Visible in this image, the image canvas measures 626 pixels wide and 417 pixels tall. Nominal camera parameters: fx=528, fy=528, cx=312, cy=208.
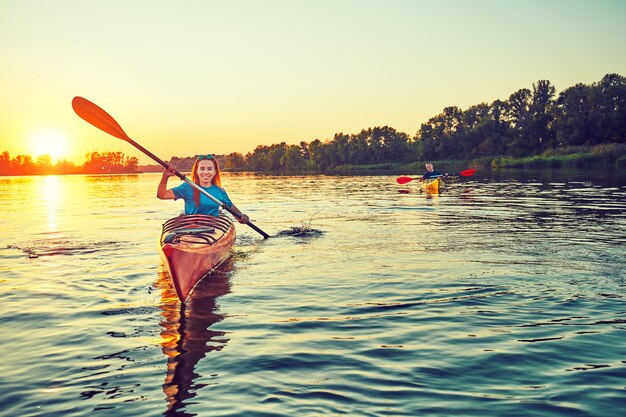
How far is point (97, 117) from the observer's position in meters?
10.8

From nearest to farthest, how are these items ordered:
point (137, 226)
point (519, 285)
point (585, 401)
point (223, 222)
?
1. point (585, 401)
2. point (519, 285)
3. point (223, 222)
4. point (137, 226)

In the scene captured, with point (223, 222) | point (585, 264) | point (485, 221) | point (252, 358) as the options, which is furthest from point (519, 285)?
point (485, 221)

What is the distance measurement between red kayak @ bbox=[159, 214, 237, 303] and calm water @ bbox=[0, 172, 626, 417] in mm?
320

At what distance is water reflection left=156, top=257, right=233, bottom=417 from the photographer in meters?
4.66

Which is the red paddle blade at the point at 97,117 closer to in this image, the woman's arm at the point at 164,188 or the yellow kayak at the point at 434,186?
the woman's arm at the point at 164,188

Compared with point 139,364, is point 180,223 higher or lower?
higher

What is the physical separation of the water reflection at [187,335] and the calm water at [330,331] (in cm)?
2

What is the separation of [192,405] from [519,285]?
5.70m

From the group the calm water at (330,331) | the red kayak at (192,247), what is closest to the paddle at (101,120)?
the red kayak at (192,247)

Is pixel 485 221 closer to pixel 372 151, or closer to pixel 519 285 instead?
pixel 519 285

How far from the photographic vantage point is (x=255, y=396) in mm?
4535

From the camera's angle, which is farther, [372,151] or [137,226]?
[372,151]

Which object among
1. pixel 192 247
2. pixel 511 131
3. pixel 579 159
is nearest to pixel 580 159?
pixel 579 159

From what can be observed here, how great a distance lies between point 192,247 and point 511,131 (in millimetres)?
100005
